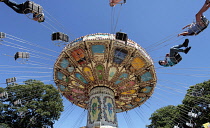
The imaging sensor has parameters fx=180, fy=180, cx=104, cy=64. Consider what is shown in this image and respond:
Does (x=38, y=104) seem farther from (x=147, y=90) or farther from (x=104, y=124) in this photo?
(x=147, y=90)

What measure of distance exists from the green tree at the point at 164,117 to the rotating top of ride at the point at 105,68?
38.9 feet

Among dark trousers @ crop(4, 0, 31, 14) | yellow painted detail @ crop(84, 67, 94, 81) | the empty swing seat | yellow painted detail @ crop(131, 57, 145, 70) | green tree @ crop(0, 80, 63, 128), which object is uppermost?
dark trousers @ crop(4, 0, 31, 14)

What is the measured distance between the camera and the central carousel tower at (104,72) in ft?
49.6

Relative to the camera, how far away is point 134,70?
16906 millimetres

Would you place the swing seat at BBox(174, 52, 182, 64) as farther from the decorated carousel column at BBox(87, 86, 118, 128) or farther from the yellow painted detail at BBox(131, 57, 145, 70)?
the decorated carousel column at BBox(87, 86, 118, 128)

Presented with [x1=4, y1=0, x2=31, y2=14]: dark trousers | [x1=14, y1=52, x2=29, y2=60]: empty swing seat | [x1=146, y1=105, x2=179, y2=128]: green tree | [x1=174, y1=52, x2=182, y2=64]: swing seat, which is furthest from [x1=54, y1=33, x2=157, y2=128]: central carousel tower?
[x1=146, y1=105, x2=179, y2=128]: green tree

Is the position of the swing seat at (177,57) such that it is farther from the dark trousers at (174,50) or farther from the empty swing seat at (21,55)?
the empty swing seat at (21,55)

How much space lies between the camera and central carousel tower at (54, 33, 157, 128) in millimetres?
15117

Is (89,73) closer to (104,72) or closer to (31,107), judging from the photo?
(104,72)

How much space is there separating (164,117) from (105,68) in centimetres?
1969

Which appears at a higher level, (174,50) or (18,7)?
(18,7)

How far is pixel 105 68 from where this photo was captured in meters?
16.7

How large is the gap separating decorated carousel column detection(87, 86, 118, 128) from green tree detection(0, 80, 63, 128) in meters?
9.30

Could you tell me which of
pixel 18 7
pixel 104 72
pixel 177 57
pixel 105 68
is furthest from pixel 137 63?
pixel 18 7
